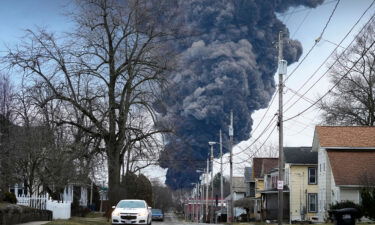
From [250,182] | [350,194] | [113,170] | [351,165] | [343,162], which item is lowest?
[350,194]

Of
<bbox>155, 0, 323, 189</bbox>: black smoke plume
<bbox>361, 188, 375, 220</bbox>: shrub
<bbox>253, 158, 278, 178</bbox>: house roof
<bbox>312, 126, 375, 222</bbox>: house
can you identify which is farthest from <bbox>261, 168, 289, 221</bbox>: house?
<bbox>361, 188, 375, 220</bbox>: shrub

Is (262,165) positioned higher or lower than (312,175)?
higher

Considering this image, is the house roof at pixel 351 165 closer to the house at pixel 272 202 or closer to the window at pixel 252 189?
the house at pixel 272 202

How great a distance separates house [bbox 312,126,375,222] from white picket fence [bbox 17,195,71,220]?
2029cm

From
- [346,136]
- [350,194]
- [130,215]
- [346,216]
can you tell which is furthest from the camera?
[346,136]

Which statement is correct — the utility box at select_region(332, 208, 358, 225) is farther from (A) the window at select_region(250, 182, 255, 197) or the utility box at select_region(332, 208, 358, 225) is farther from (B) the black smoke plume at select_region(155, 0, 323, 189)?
(A) the window at select_region(250, 182, 255, 197)

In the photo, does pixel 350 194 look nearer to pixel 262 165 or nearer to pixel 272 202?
pixel 272 202

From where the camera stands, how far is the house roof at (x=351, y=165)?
46.0m

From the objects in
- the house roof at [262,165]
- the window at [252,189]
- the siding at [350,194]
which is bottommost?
the siding at [350,194]

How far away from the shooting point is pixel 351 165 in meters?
47.4

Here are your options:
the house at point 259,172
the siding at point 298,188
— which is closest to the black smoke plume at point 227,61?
the house at point 259,172

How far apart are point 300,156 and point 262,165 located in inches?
923

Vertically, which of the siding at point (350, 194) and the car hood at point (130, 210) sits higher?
the siding at point (350, 194)

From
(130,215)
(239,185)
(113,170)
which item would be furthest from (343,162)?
(239,185)
